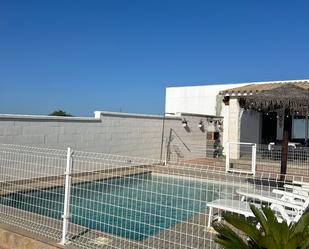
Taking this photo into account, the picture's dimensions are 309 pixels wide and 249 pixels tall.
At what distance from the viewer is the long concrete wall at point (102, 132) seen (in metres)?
11.5

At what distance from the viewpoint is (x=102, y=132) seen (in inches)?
570

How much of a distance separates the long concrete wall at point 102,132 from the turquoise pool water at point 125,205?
13.4 feet

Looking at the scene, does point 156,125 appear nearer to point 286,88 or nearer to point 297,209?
point 286,88

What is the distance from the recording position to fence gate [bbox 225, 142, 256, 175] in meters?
14.3

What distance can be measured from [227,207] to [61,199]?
129 inches

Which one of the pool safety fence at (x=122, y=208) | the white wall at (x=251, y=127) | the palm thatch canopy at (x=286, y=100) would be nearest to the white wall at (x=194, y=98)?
the white wall at (x=251, y=127)

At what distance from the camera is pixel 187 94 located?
25.9 meters

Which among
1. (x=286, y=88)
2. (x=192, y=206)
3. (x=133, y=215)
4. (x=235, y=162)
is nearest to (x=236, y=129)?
(x=235, y=162)

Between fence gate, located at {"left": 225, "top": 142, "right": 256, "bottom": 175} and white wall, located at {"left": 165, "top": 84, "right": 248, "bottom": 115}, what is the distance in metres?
7.19

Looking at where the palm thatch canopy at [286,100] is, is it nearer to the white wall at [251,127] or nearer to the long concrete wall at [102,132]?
the long concrete wall at [102,132]

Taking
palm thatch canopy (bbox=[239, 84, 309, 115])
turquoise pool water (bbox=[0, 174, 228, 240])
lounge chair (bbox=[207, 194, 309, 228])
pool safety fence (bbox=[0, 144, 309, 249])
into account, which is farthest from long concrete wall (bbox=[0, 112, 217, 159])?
lounge chair (bbox=[207, 194, 309, 228])

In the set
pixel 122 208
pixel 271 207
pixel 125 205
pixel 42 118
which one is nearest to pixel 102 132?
pixel 42 118

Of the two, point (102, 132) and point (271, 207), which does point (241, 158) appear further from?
point (271, 207)

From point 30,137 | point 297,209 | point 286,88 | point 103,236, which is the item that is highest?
point 286,88
